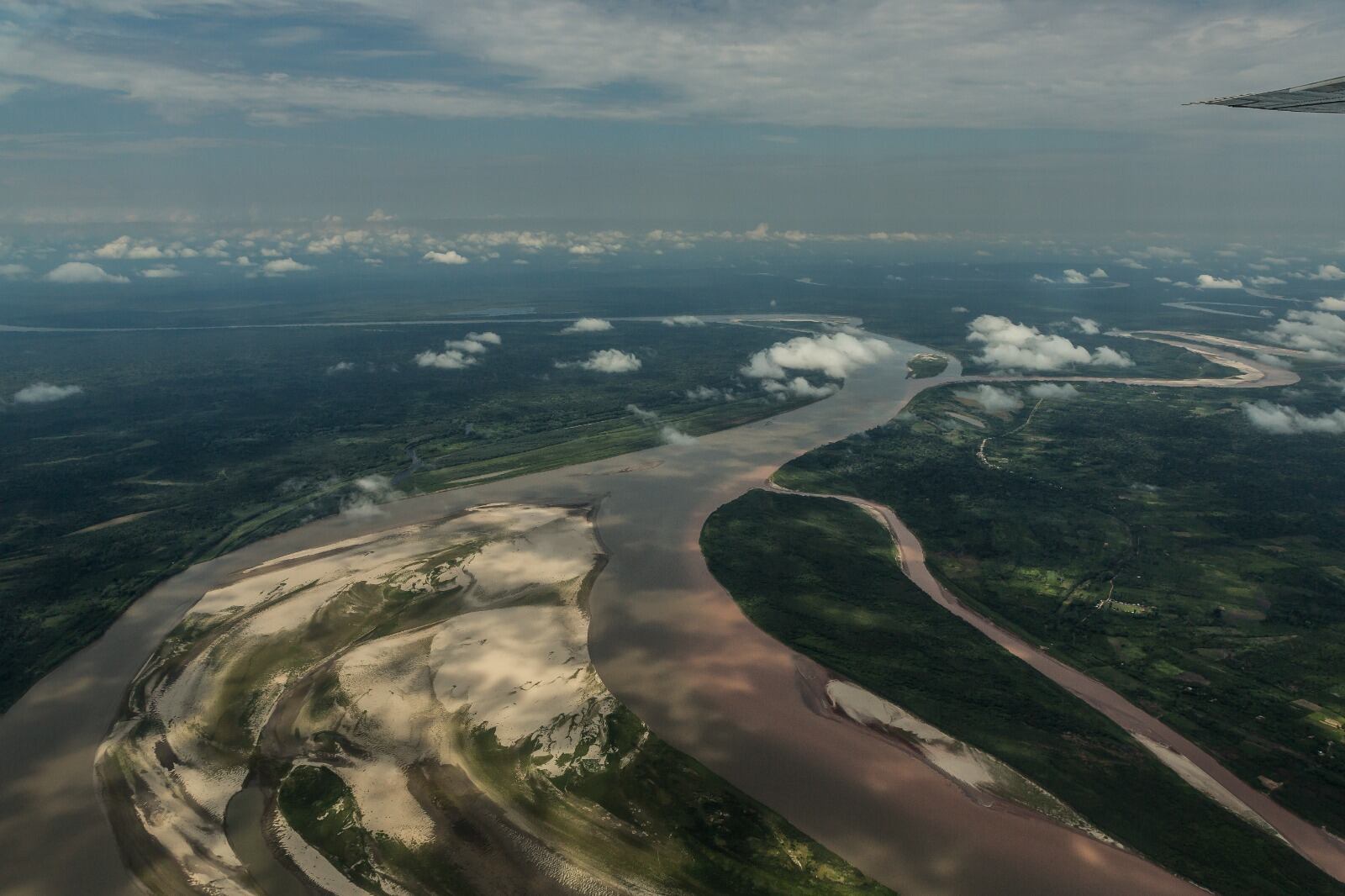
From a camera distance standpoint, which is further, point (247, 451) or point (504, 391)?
point (504, 391)

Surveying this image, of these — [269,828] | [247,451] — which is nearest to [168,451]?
[247,451]

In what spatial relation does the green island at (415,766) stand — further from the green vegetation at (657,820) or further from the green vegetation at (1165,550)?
the green vegetation at (1165,550)

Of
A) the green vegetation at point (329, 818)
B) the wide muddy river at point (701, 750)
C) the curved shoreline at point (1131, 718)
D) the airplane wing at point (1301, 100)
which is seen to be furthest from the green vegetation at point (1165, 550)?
the green vegetation at point (329, 818)

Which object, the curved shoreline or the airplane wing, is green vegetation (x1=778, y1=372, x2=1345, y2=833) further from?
the airplane wing

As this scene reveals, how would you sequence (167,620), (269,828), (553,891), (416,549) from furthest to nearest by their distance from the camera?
(416,549) < (167,620) < (269,828) < (553,891)

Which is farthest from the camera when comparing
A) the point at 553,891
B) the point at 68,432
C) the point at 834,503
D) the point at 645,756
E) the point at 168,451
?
the point at 68,432

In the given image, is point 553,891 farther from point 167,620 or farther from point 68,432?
point 68,432
